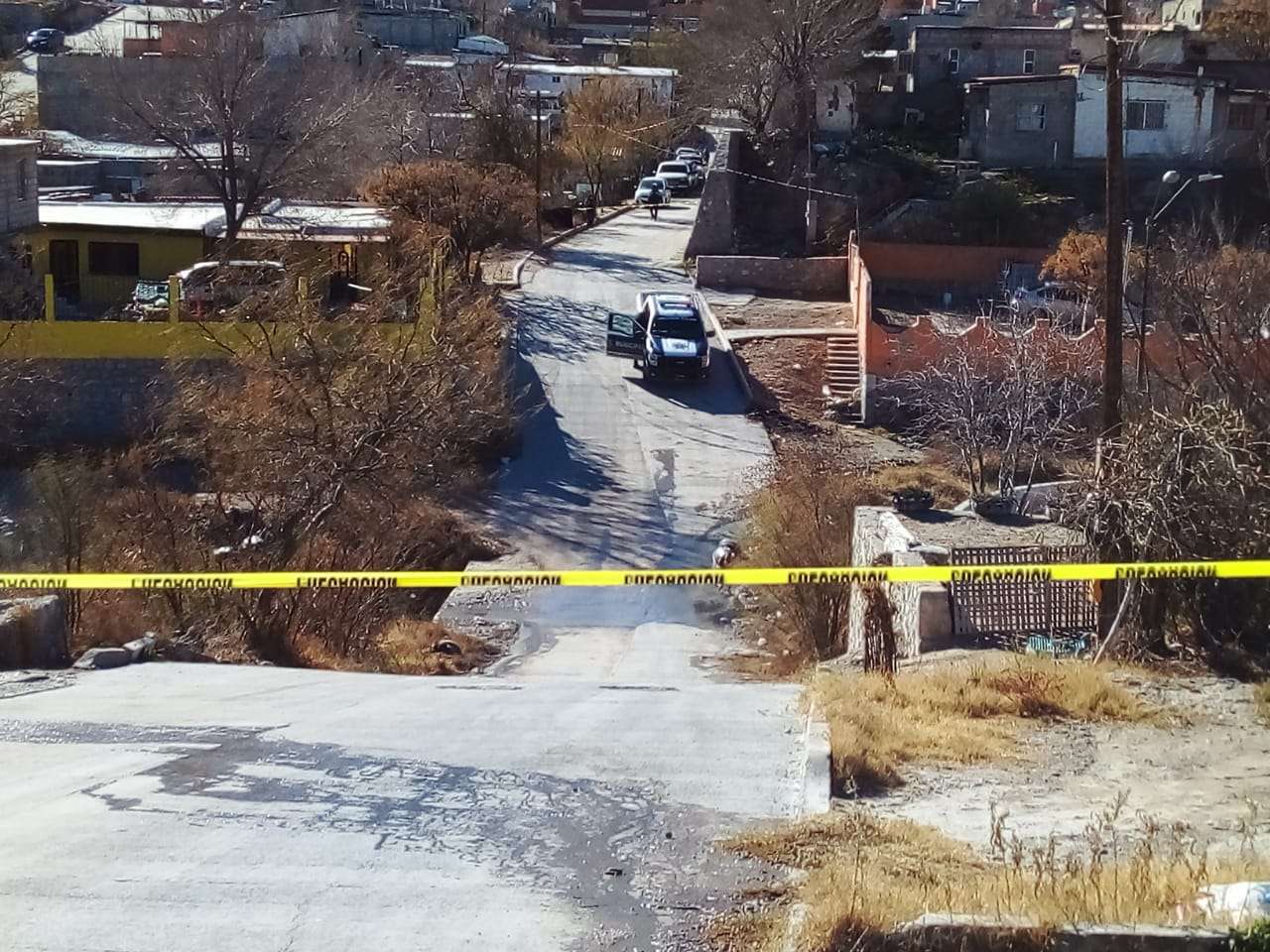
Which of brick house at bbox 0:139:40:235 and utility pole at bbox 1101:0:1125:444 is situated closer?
utility pole at bbox 1101:0:1125:444

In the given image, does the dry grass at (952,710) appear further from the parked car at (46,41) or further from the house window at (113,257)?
the parked car at (46,41)

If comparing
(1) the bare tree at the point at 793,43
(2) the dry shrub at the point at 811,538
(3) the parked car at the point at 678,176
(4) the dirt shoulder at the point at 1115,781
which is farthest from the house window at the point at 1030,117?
(4) the dirt shoulder at the point at 1115,781

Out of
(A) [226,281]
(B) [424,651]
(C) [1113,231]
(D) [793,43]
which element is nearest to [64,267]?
(A) [226,281]

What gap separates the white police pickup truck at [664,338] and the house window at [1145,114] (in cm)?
1962

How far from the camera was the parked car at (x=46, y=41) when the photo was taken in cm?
7338

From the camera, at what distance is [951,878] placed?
6.40 metres

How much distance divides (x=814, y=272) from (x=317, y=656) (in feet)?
101

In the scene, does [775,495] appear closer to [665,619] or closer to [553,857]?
[665,619]

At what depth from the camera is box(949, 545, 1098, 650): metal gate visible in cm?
1502

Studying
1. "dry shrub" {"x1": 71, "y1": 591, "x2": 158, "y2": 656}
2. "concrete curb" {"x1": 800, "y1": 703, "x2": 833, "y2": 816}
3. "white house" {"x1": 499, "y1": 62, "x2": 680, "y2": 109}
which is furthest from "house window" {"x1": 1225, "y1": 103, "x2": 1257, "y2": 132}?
"concrete curb" {"x1": 800, "y1": 703, "x2": 833, "y2": 816}

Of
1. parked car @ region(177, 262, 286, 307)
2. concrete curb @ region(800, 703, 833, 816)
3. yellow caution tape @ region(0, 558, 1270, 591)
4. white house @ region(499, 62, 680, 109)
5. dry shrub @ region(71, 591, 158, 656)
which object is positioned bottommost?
dry shrub @ region(71, 591, 158, 656)

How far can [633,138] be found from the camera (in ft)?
218

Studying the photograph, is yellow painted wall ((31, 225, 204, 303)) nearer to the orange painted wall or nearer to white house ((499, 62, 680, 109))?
the orange painted wall

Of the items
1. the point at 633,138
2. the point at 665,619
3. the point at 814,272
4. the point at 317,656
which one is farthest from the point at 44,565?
the point at 633,138
